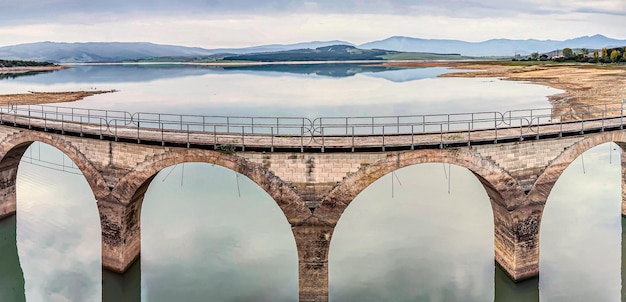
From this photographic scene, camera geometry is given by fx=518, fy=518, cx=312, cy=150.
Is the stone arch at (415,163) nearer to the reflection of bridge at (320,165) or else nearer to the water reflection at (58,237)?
the reflection of bridge at (320,165)

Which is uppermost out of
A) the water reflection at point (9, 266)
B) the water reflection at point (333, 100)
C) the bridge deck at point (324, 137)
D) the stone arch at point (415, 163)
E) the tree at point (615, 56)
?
the tree at point (615, 56)

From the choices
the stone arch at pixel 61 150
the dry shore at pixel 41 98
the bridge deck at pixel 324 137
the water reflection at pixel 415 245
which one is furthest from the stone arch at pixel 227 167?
the dry shore at pixel 41 98

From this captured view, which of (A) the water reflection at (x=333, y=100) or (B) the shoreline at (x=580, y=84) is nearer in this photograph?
(B) the shoreline at (x=580, y=84)

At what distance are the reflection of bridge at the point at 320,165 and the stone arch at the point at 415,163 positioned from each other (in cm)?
4

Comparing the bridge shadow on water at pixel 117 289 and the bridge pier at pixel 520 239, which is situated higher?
the bridge pier at pixel 520 239

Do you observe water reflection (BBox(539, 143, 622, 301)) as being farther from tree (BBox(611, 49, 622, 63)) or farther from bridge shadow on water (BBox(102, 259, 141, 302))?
tree (BBox(611, 49, 622, 63))

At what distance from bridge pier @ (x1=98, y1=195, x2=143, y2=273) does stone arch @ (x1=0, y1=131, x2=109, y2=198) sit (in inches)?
29.3

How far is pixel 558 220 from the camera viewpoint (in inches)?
1262

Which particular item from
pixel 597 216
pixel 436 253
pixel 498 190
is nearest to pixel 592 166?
pixel 597 216

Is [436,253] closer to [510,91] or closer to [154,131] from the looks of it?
[154,131]

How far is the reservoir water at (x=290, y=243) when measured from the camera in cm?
2475

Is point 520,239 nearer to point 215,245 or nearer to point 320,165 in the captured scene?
point 320,165

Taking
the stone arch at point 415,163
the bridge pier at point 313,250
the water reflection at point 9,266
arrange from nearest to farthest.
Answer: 1. the stone arch at point 415,163
2. the bridge pier at point 313,250
3. the water reflection at point 9,266

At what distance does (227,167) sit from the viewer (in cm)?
2197
